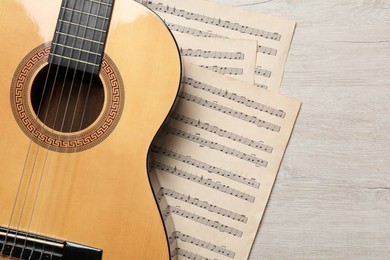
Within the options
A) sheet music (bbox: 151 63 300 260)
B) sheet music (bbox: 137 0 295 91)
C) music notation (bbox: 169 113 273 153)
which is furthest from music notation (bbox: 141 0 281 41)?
music notation (bbox: 169 113 273 153)

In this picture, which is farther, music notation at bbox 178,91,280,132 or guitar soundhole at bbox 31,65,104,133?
music notation at bbox 178,91,280,132

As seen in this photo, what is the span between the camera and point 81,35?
1.18m

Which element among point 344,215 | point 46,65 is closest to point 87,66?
point 46,65

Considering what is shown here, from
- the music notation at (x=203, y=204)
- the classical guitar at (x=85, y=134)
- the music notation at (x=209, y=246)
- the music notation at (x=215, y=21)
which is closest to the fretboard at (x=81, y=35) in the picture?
the classical guitar at (x=85, y=134)

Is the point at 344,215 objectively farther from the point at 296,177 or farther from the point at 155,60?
the point at 155,60

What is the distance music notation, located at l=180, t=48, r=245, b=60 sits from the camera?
1.44 m

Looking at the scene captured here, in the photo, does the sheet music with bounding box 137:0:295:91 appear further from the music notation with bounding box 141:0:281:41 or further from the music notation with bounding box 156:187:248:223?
the music notation with bounding box 156:187:248:223

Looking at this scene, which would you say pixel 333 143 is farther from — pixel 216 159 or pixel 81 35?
pixel 81 35

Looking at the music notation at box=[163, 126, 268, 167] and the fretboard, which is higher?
the fretboard

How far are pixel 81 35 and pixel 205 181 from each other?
19.1 inches

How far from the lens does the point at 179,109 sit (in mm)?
1433

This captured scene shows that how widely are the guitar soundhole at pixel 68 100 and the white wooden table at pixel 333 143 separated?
46 centimetres

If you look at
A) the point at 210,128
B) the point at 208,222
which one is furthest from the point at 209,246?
the point at 210,128

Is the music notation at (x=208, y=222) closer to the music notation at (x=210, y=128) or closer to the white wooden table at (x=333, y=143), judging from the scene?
the white wooden table at (x=333, y=143)
